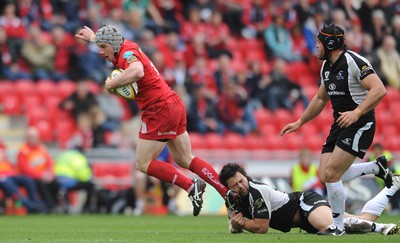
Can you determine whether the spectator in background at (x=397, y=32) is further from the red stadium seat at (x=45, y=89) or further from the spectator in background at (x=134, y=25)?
the red stadium seat at (x=45, y=89)

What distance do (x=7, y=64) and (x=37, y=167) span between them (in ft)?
9.43

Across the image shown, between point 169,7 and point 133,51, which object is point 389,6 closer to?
point 169,7

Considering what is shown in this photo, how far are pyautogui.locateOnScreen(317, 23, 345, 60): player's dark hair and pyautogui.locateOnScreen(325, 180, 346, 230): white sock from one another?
56.8 inches

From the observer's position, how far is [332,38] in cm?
1012

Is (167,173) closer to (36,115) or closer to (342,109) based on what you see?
(342,109)

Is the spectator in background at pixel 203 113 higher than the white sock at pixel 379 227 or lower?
higher

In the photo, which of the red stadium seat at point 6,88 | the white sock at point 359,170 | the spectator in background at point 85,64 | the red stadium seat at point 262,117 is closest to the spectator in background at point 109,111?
the spectator in background at point 85,64

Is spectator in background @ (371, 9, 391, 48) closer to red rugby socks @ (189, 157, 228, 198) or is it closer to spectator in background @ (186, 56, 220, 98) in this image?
spectator in background @ (186, 56, 220, 98)

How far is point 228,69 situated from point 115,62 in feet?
34.2

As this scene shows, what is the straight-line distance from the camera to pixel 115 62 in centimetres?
1111

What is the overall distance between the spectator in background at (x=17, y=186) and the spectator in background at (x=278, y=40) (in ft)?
27.5

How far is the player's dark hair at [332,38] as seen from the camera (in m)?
10.1

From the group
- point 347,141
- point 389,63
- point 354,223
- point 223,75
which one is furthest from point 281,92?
point 347,141

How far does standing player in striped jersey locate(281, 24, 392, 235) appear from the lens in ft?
32.4
